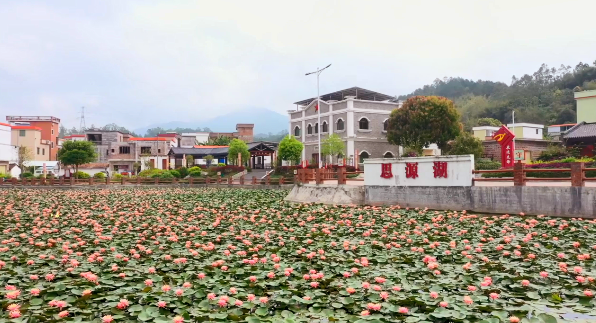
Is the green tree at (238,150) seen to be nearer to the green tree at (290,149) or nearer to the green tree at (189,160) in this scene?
the green tree at (290,149)

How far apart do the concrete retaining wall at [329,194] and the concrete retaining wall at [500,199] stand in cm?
62

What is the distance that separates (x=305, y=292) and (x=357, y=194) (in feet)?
31.7

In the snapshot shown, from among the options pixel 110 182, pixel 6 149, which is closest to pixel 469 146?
pixel 110 182

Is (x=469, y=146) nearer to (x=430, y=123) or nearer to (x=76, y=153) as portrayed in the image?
(x=430, y=123)

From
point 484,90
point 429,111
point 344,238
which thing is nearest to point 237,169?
point 429,111

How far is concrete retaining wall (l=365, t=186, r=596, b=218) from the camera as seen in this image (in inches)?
352

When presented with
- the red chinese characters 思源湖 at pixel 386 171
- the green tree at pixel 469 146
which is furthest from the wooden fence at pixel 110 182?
the red chinese characters 思源湖 at pixel 386 171

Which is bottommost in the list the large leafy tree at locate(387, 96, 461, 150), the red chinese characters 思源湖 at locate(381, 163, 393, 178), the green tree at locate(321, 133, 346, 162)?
the red chinese characters 思源湖 at locate(381, 163, 393, 178)

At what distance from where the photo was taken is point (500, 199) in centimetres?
1011

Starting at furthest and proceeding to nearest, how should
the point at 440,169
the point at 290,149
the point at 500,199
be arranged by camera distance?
the point at 290,149 → the point at 440,169 → the point at 500,199

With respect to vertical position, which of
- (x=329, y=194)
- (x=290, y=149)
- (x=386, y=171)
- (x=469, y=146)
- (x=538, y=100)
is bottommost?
(x=329, y=194)

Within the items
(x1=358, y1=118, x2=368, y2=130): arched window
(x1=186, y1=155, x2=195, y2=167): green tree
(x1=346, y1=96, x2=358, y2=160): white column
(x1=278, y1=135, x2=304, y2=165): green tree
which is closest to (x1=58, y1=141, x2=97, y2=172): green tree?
(x1=186, y1=155, x2=195, y2=167): green tree

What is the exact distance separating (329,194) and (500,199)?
207 inches

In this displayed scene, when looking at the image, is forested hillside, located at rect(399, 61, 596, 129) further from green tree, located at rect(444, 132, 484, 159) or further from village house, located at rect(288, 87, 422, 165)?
green tree, located at rect(444, 132, 484, 159)
